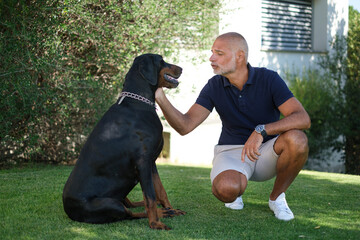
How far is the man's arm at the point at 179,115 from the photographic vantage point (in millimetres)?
3645

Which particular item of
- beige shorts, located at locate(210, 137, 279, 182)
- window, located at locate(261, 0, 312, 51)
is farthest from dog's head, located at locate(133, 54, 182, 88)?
window, located at locate(261, 0, 312, 51)

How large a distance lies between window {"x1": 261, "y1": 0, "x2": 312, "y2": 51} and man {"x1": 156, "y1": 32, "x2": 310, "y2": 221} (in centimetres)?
871

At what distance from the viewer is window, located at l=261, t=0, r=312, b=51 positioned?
41.5ft

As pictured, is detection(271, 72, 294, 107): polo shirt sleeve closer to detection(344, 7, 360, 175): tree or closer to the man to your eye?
the man

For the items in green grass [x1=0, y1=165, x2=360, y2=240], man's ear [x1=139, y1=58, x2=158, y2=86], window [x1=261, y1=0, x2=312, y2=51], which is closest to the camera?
green grass [x1=0, y1=165, x2=360, y2=240]

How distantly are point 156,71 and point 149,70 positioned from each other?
7 centimetres

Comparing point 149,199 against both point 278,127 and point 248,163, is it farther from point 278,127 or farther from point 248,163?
point 278,127

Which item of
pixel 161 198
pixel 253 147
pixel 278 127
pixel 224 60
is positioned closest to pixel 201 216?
pixel 161 198

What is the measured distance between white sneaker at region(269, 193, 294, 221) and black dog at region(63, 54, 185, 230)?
0.99 metres

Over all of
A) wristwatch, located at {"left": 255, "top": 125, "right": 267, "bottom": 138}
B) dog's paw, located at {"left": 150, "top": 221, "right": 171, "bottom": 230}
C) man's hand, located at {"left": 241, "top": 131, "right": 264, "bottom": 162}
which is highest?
wristwatch, located at {"left": 255, "top": 125, "right": 267, "bottom": 138}

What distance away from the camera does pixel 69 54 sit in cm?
647

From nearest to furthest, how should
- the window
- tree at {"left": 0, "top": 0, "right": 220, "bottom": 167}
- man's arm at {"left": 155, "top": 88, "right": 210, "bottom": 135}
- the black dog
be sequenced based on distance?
1. the black dog
2. man's arm at {"left": 155, "top": 88, "right": 210, "bottom": 135}
3. tree at {"left": 0, "top": 0, "right": 220, "bottom": 167}
4. the window

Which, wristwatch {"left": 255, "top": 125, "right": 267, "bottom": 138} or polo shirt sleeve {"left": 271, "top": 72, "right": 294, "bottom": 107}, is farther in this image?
polo shirt sleeve {"left": 271, "top": 72, "right": 294, "bottom": 107}

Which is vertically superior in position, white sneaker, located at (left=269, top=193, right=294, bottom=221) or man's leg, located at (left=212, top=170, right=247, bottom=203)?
man's leg, located at (left=212, top=170, right=247, bottom=203)
